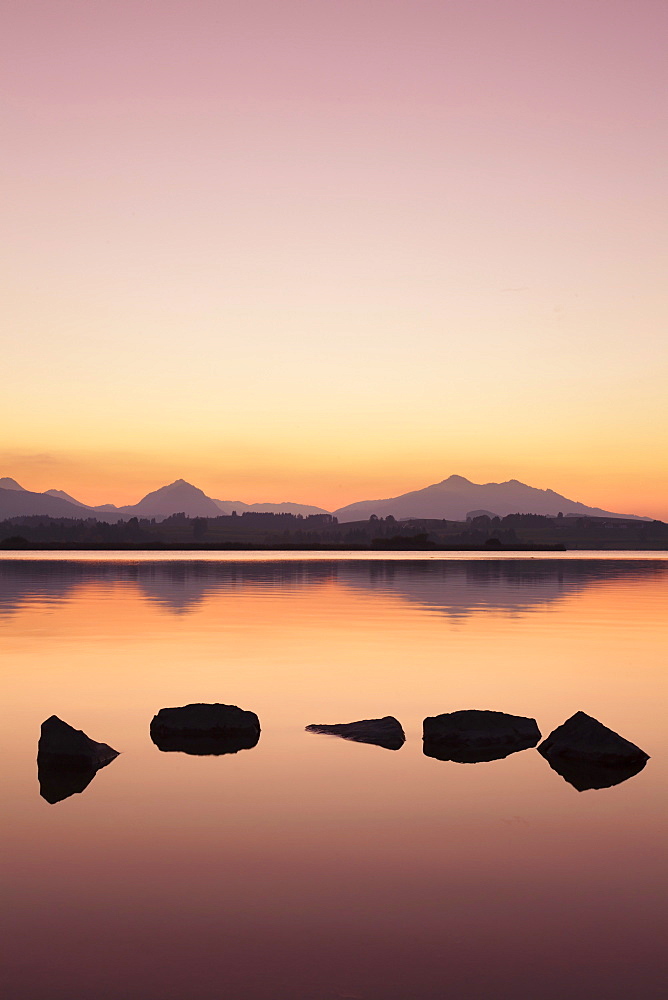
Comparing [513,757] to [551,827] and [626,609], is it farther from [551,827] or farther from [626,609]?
[626,609]

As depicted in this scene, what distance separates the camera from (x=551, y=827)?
15148mm

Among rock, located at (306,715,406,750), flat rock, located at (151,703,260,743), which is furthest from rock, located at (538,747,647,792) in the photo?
flat rock, located at (151,703,260,743)

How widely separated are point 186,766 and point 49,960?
31.0 ft

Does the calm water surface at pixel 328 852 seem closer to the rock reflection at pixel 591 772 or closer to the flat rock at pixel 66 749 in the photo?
the rock reflection at pixel 591 772

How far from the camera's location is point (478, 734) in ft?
69.3

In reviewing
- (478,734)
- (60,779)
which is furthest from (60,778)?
(478,734)

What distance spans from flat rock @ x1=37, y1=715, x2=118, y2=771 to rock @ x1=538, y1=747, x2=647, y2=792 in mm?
10133

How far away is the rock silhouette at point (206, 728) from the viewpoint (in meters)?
21.4

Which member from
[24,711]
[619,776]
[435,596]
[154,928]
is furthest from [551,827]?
[435,596]

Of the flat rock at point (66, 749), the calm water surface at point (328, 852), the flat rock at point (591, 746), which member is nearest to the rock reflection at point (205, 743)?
the calm water surface at point (328, 852)

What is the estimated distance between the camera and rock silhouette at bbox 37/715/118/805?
18.2 m

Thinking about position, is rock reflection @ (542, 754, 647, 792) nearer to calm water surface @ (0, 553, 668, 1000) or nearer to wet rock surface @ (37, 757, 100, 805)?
calm water surface @ (0, 553, 668, 1000)

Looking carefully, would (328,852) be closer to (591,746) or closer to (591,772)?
(591,772)

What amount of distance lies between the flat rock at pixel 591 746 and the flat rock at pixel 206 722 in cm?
729
